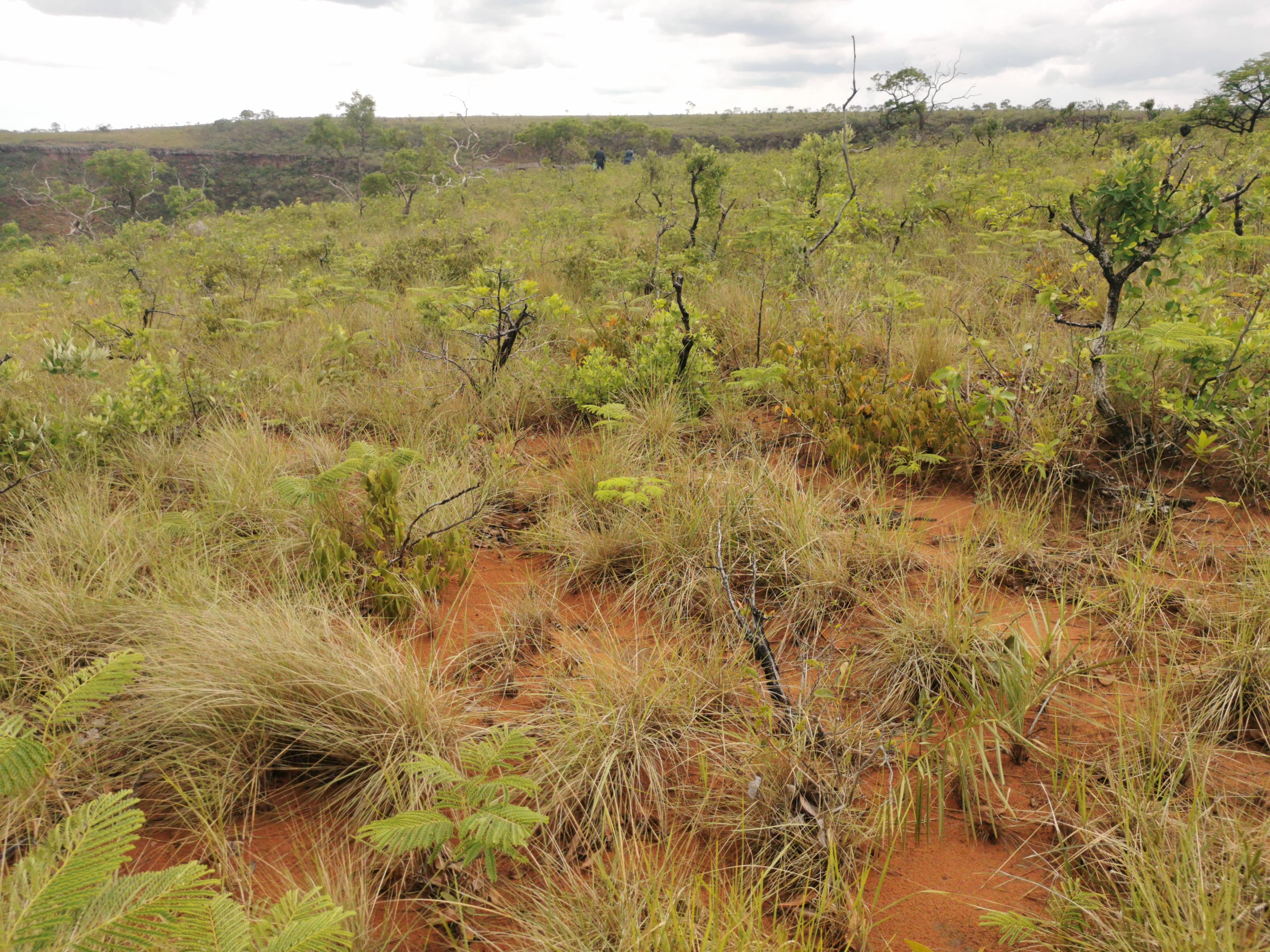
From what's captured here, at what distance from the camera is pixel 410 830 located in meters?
1.69

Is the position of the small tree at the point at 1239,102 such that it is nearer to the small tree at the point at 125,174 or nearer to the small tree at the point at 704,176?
the small tree at the point at 704,176

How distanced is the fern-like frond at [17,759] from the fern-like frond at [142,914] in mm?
426

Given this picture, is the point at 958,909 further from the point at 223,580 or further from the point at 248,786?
the point at 223,580

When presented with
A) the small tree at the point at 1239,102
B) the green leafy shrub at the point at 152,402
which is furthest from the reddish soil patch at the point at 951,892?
the small tree at the point at 1239,102

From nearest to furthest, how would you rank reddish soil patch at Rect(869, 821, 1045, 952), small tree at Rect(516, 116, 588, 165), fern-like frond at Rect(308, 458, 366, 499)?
reddish soil patch at Rect(869, 821, 1045, 952)
fern-like frond at Rect(308, 458, 366, 499)
small tree at Rect(516, 116, 588, 165)

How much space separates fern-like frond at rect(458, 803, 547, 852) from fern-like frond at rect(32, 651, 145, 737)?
883mm

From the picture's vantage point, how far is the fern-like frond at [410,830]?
1.66 m

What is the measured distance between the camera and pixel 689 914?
1554mm

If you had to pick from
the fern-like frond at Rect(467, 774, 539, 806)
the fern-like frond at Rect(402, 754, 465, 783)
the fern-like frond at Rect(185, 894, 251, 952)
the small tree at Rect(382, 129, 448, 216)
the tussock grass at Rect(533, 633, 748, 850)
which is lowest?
the tussock grass at Rect(533, 633, 748, 850)

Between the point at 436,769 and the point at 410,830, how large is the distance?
177 millimetres

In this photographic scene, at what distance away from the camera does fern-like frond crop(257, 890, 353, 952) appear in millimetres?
1260

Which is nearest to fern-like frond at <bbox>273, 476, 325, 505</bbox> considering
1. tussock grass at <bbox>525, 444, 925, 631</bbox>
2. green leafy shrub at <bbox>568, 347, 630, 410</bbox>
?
tussock grass at <bbox>525, 444, 925, 631</bbox>

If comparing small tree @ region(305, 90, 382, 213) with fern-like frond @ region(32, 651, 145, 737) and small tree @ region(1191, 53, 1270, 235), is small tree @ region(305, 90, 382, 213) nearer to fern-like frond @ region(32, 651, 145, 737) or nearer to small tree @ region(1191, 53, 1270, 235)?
small tree @ region(1191, 53, 1270, 235)

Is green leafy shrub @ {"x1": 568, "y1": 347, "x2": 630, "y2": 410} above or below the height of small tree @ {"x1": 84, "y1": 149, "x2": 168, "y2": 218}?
below
